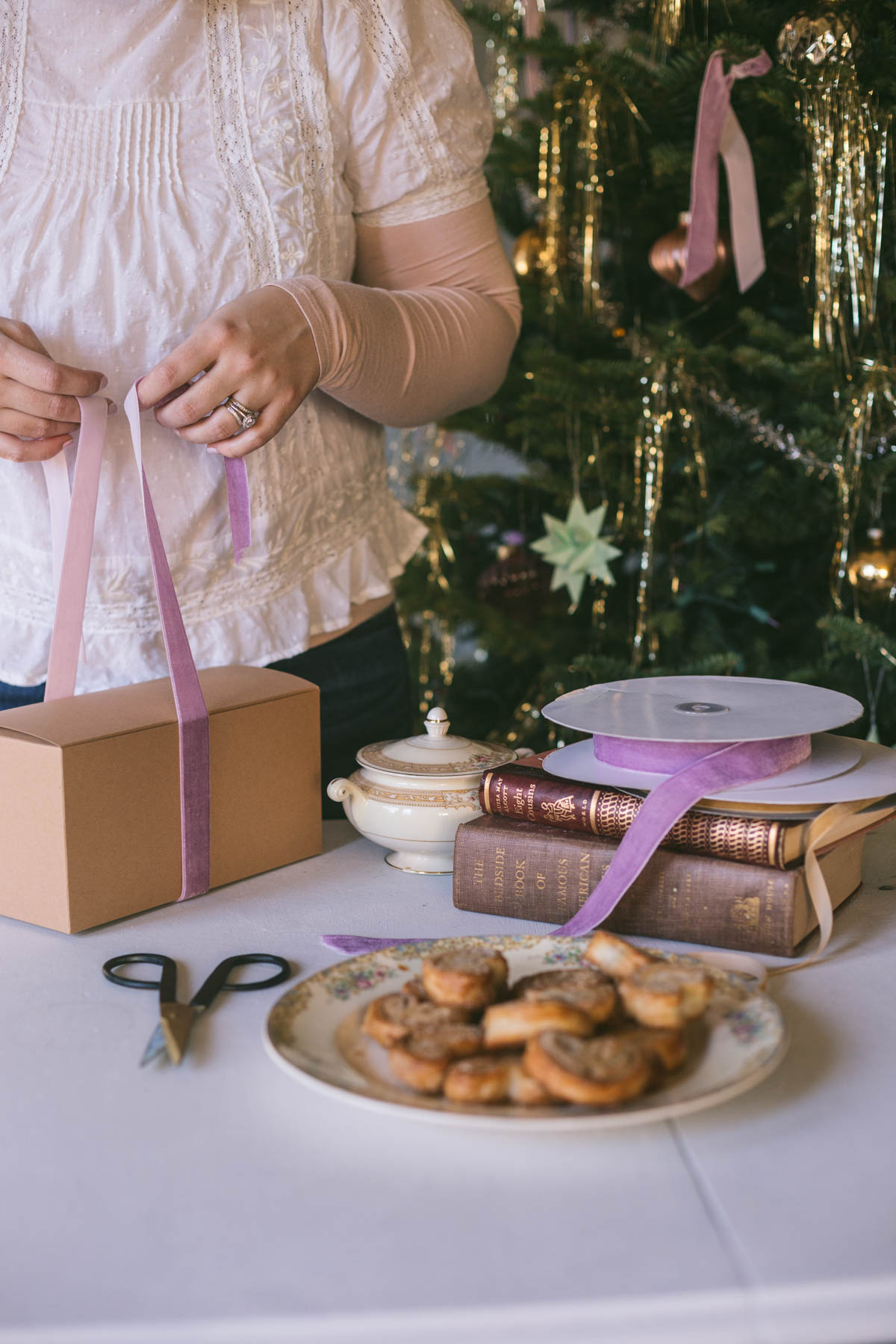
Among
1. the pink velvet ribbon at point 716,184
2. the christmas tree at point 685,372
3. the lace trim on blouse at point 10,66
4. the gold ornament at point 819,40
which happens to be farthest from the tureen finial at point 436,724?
the gold ornament at point 819,40

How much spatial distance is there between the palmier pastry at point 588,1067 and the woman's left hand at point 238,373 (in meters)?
0.52

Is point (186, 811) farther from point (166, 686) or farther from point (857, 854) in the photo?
point (857, 854)

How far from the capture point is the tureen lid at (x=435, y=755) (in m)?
0.80

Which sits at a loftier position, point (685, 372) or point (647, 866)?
point (685, 372)

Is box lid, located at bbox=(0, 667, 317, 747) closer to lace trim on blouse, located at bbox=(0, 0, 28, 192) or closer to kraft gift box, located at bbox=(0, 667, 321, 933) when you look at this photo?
kraft gift box, located at bbox=(0, 667, 321, 933)

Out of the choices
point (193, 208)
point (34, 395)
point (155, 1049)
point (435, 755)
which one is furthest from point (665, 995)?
point (193, 208)

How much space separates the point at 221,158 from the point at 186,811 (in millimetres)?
508

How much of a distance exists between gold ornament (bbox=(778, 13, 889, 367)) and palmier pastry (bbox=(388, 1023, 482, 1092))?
1192mm

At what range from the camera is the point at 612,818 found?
70cm

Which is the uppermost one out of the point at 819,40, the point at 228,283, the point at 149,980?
the point at 819,40

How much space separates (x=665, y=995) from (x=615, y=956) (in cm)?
7

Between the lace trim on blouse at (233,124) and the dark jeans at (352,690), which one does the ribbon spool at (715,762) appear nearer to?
the dark jeans at (352,690)

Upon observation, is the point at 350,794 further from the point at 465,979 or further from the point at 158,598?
the point at 465,979

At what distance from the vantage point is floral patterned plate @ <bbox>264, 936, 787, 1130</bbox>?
445 millimetres
